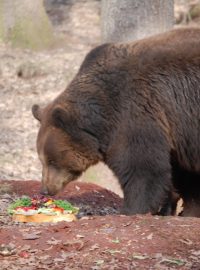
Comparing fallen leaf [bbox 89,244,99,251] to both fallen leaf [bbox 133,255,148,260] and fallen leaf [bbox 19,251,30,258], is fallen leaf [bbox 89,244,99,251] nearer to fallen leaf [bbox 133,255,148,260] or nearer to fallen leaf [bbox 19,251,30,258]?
fallen leaf [bbox 133,255,148,260]

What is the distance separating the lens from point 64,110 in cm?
796

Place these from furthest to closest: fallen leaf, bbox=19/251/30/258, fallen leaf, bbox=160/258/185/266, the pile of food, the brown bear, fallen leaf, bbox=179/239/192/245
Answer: the pile of food → the brown bear → fallen leaf, bbox=179/239/192/245 → fallen leaf, bbox=19/251/30/258 → fallen leaf, bbox=160/258/185/266

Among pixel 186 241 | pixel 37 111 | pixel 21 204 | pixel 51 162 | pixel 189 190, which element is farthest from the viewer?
pixel 37 111

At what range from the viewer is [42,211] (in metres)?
7.65

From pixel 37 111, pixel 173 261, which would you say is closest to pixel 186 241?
pixel 173 261

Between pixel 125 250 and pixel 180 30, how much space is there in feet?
10.1

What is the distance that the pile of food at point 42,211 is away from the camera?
759cm

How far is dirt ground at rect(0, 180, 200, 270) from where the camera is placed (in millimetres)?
5500

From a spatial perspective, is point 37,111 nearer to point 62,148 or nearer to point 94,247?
point 62,148

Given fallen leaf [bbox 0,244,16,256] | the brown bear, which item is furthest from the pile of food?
fallen leaf [bbox 0,244,16,256]

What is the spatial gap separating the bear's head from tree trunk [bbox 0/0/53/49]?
8.95 meters

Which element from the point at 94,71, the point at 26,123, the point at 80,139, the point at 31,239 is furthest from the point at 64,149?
the point at 26,123

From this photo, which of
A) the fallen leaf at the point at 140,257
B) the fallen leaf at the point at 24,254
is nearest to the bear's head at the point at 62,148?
the fallen leaf at the point at 24,254

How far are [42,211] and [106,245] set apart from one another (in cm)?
200
